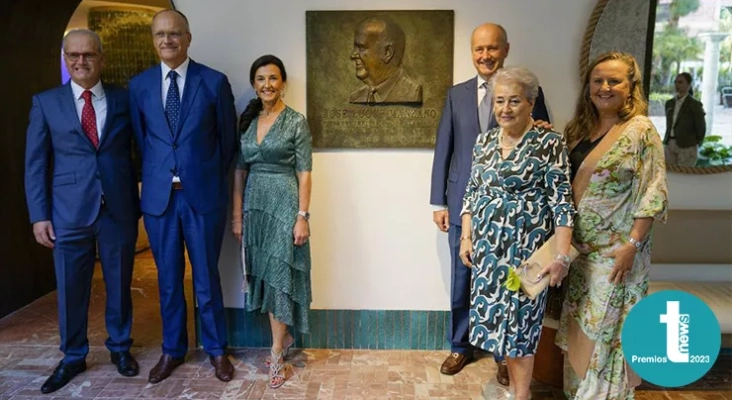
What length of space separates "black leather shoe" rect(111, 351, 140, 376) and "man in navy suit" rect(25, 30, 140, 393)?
0.21 meters

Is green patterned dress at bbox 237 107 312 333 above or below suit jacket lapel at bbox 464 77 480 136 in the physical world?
below

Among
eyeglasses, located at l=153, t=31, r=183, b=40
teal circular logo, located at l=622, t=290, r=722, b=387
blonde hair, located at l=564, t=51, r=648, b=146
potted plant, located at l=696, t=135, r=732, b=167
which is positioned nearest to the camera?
teal circular logo, located at l=622, t=290, r=722, b=387

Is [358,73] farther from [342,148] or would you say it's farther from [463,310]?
[463,310]

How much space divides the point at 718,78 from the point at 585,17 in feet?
2.70

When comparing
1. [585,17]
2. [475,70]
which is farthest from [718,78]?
[475,70]

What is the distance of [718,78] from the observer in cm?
316

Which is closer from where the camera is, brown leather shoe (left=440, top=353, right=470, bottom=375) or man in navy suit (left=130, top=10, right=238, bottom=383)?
man in navy suit (left=130, top=10, right=238, bottom=383)

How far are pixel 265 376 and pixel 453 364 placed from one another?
94 cm

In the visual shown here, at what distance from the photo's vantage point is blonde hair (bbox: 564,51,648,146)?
2238 mm

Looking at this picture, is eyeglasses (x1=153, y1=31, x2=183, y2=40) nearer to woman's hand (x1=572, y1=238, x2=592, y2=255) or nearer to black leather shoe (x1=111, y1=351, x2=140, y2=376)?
black leather shoe (x1=111, y1=351, x2=140, y2=376)

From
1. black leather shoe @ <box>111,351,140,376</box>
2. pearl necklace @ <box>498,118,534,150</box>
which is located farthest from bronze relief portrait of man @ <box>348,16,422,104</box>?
black leather shoe @ <box>111,351,140,376</box>

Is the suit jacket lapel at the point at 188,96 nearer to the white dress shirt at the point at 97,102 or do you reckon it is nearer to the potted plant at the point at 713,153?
the white dress shirt at the point at 97,102

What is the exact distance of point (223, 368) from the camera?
116 inches

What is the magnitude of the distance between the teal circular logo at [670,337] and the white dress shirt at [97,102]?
95.8 inches
